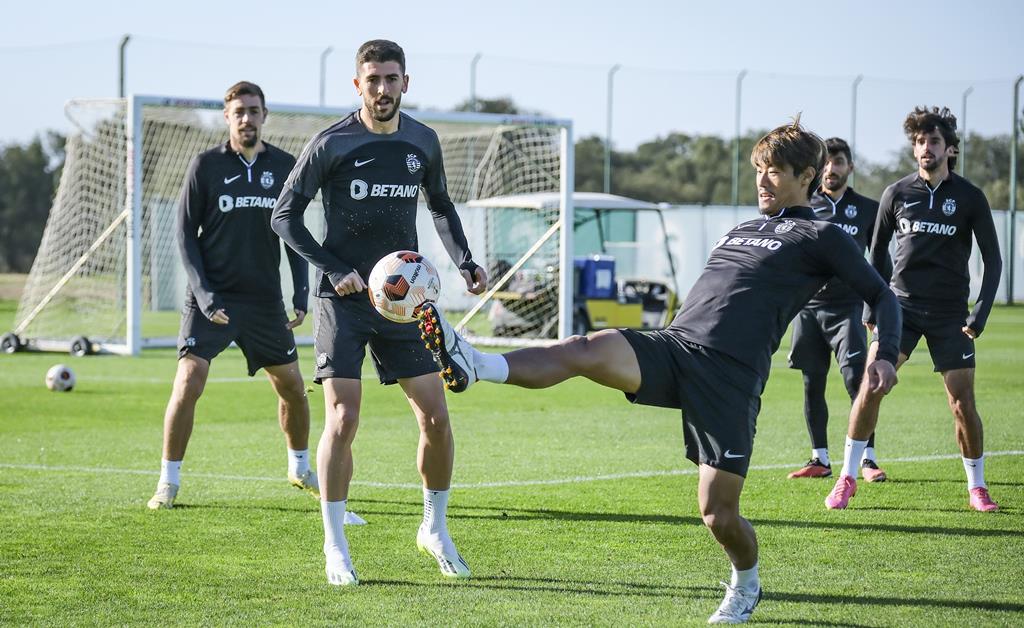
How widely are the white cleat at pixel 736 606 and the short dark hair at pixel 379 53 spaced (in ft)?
9.06

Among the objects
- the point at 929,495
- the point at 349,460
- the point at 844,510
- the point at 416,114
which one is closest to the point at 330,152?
the point at 349,460

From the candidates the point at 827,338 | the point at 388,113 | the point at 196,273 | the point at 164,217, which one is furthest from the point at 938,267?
the point at 164,217

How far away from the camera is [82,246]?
21.9 m

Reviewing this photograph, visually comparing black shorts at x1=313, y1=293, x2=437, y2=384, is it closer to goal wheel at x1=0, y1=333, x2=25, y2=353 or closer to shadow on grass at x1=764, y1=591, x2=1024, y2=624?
shadow on grass at x1=764, y1=591, x2=1024, y2=624

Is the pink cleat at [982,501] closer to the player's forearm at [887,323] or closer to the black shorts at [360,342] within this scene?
the player's forearm at [887,323]

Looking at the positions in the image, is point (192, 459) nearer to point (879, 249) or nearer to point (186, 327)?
point (186, 327)

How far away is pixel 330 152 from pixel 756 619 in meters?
2.78

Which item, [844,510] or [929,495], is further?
[929,495]

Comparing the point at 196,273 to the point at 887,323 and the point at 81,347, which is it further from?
the point at 81,347

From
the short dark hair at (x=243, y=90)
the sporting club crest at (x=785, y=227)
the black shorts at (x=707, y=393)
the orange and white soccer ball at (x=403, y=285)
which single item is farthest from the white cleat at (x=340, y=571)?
the short dark hair at (x=243, y=90)

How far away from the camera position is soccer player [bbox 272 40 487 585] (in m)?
5.78

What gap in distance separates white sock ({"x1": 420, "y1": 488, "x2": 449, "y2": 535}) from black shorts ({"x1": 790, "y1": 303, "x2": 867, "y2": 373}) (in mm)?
3798

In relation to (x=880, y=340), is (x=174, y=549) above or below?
below

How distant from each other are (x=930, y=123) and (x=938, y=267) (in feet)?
3.10
